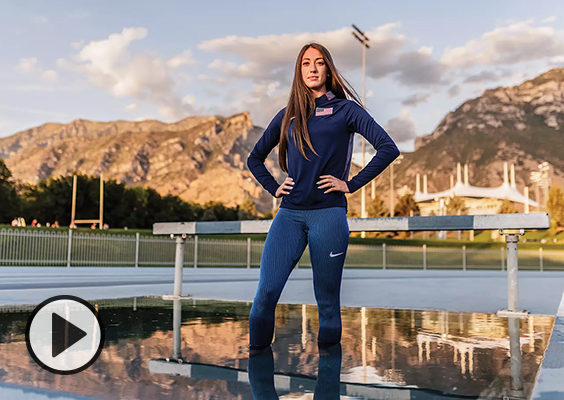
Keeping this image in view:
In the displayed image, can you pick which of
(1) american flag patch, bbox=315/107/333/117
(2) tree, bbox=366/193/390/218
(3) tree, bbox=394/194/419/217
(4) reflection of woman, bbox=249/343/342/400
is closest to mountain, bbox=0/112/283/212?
(3) tree, bbox=394/194/419/217

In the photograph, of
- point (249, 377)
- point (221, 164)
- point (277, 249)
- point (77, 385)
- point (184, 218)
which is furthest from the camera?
point (221, 164)

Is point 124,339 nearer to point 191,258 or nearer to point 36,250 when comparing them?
point 36,250

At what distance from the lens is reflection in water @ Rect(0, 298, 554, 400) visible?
2.16 m

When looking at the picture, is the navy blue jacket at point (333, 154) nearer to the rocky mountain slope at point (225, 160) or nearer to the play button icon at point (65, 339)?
the play button icon at point (65, 339)

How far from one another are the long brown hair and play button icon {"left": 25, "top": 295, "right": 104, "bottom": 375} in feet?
5.41

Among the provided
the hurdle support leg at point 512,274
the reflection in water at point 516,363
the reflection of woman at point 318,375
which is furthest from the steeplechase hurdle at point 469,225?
the reflection of woman at point 318,375

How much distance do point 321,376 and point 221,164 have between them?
17684 cm

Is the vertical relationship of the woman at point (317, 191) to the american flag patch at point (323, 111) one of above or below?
below

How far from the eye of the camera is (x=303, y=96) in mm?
3320

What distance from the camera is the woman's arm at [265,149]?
136 inches

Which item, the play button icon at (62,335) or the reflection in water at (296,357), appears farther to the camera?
the play button icon at (62,335)

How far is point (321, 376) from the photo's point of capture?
7.97 feet

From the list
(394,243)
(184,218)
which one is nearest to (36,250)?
(394,243)

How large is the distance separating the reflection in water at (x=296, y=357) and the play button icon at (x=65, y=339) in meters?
0.07
